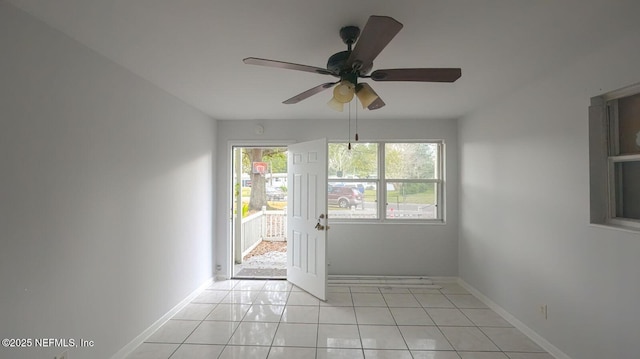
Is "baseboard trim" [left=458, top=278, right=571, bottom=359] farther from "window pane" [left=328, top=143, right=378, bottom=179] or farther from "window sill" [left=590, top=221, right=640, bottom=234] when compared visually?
"window pane" [left=328, top=143, right=378, bottom=179]

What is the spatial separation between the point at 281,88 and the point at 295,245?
2093 mm

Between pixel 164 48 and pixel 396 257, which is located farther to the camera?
pixel 396 257

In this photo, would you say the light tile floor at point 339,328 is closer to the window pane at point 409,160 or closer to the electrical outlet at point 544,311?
the electrical outlet at point 544,311

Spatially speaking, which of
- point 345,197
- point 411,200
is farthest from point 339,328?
point 411,200

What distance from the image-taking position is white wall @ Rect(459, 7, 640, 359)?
1667mm

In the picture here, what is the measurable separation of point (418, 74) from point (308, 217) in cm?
231

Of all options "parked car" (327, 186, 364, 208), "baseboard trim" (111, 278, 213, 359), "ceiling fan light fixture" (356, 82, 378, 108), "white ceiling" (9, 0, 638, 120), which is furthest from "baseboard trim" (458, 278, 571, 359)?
"baseboard trim" (111, 278, 213, 359)

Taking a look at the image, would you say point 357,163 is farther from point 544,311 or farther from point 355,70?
point 544,311

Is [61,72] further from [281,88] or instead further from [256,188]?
[256,188]

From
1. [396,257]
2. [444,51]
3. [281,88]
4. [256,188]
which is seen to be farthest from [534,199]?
[256,188]

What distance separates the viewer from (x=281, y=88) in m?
2.59

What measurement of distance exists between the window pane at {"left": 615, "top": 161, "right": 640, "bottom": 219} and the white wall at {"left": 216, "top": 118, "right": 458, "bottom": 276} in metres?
1.93

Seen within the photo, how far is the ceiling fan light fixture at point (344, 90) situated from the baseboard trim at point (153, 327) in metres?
2.51

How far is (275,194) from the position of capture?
24.3 feet
